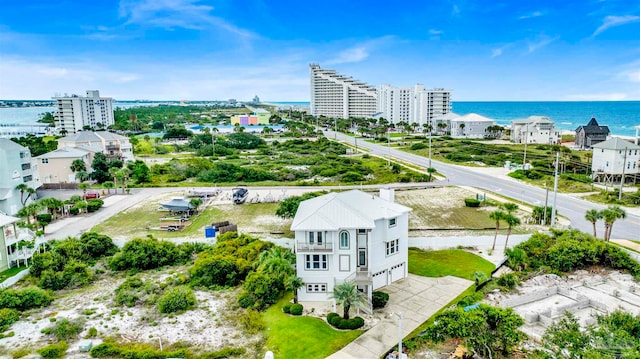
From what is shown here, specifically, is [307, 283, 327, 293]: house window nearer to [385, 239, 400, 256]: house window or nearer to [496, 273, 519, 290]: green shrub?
[385, 239, 400, 256]: house window

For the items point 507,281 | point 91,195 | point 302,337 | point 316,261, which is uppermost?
point 316,261

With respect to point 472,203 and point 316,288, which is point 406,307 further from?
point 472,203

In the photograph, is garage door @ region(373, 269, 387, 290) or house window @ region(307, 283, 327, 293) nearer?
house window @ region(307, 283, 327, 293)

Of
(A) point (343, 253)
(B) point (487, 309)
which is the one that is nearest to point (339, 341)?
(A) point (343, 253)

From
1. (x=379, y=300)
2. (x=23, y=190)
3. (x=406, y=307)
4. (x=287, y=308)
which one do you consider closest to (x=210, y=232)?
(x=287, y=308)

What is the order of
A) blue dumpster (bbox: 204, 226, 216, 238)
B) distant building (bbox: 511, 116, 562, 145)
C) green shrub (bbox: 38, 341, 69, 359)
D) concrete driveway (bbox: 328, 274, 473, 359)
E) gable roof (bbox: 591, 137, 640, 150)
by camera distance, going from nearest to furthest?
1. green shrub (bbox: 38, 341, 69, 359)
2. concrete driveway (bbox: 328, 274, 473, 359)
3. blue dumpster (bbox: 204, 226, 216, 238)
4. gable roof (bbox: 591, 137, 640, 150)
5. distant building (bbox: 511, 116, 562, 145)

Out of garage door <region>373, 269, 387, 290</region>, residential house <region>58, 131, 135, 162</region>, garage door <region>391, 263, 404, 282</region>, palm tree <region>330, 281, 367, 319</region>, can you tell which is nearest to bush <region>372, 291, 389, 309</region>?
garage door <region>373, 269, 387, 290</region>
